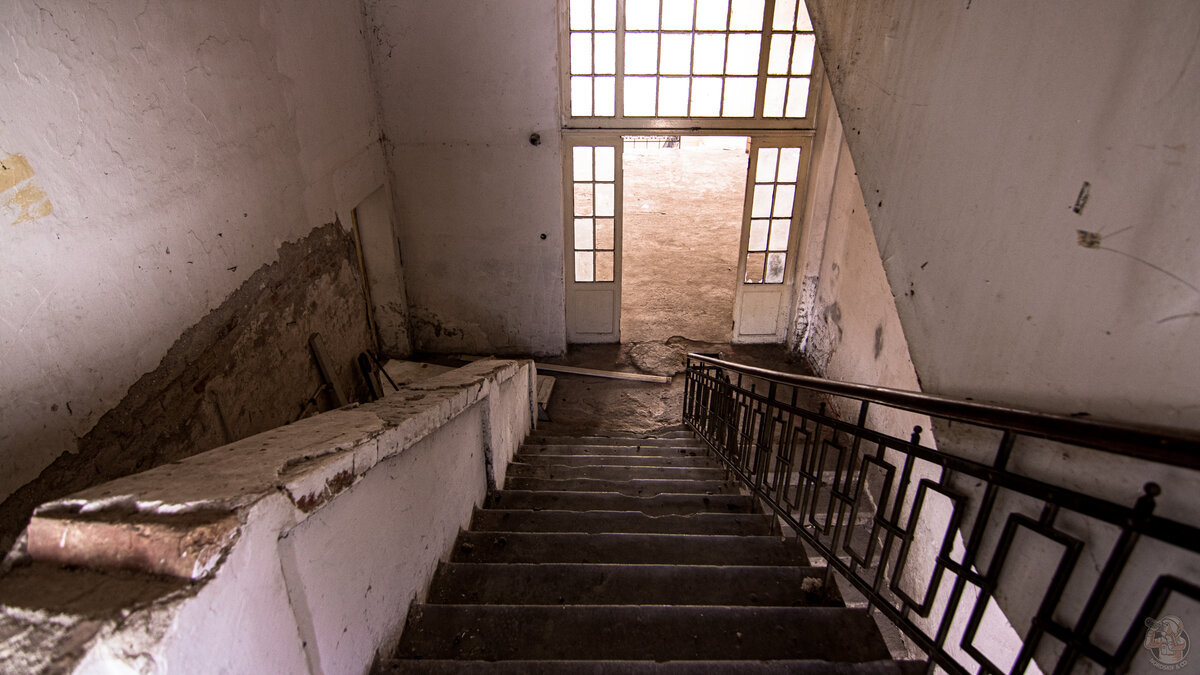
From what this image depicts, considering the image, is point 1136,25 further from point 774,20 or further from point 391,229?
point 391,229

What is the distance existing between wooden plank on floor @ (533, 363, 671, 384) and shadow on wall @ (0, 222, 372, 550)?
2.24 metres

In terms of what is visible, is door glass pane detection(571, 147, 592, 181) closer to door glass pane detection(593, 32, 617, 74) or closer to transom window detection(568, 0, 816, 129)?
transom window detection(568, 0, 816, 129)

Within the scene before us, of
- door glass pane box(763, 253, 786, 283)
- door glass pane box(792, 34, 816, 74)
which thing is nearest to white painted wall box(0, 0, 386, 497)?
door glass pane box(792, 34, 816, 74)

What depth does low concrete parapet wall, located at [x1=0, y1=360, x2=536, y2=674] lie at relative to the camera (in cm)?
77

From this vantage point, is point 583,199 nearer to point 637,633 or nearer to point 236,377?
point 236,377

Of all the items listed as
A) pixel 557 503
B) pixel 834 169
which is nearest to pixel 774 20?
pixel 834 169

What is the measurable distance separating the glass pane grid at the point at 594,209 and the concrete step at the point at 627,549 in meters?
4.24

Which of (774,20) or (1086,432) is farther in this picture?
(774,20)

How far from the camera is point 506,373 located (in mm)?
3469

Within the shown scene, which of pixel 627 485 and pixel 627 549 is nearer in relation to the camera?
pixel 627 549

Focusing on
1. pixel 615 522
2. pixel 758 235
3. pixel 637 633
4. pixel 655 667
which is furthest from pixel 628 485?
pixel 758 235

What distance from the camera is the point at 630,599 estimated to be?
207 cm

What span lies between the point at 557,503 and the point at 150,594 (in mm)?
2323

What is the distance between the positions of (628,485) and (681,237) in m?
7.36
